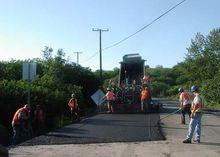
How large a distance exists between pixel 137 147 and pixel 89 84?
3142 centimetres

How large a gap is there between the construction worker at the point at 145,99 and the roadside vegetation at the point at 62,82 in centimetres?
469

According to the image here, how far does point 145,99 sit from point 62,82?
13.5 m

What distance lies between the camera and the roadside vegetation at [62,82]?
84.0ft

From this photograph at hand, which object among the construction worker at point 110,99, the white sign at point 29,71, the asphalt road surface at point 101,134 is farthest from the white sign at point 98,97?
the white sign at point 29,71

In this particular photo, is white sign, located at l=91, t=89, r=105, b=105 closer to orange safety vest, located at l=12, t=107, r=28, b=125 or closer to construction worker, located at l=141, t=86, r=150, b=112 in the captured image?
construction worker, located at l=141, t=86, r=150, b=112

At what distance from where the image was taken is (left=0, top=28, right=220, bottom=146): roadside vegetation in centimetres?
2559

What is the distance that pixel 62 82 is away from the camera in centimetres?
4203

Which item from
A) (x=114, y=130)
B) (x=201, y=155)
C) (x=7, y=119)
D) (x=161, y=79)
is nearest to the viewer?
(x=201, y=155)

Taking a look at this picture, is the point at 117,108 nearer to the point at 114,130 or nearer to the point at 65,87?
the point at 65,87

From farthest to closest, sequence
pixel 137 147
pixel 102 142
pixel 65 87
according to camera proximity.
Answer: pixel 65 87 < pixel 102 142 < pixel 137 147

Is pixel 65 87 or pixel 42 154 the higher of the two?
pixel 65 87

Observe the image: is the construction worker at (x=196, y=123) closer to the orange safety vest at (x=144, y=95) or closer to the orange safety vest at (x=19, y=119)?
the orange safety vest at (x=19, y=119)

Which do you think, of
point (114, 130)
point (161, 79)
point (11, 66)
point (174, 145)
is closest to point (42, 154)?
point (174, 145)

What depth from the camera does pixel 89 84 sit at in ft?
150
